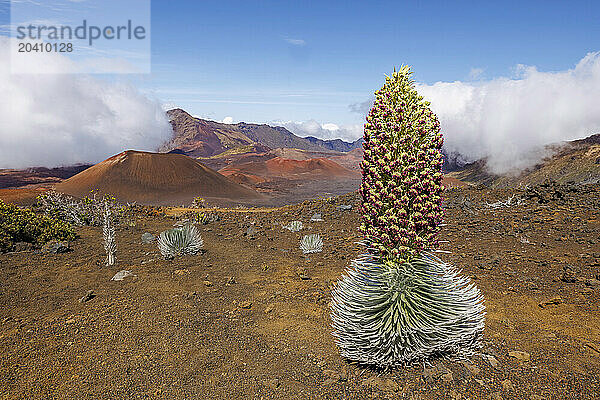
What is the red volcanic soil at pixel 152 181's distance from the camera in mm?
38781

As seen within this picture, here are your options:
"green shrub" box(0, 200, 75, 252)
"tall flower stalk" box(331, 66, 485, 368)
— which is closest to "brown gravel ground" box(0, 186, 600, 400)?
"tall flower stalk" box(331, 66, 485, 368)

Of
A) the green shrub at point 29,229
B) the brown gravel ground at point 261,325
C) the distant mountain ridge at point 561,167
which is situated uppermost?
the distant mountain ridge at point 561,167

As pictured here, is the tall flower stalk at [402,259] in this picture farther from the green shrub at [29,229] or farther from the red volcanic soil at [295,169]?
the red volcanic soil at [295,169]

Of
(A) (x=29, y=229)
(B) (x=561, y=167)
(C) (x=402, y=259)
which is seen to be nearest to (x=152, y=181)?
(A) (x=29, y=229)

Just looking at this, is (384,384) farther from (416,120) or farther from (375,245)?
(416,120)

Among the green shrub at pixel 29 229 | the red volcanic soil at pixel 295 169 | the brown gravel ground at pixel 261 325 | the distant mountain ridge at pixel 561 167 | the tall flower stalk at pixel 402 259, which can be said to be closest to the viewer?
the tall flower stalk at pixel 402 259

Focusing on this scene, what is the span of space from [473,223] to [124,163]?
142ft

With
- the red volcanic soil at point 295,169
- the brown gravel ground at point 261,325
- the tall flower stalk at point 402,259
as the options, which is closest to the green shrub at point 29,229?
the brown gravel ground at point 261,325

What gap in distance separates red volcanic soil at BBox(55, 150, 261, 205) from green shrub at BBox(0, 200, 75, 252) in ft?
91.0

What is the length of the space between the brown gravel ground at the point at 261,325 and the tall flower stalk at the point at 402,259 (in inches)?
13.9

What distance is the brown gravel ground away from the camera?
3256 mm

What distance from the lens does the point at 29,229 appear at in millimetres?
9977

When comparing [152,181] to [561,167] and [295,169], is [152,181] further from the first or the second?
[561,167]

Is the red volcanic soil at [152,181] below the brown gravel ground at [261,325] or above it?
above
